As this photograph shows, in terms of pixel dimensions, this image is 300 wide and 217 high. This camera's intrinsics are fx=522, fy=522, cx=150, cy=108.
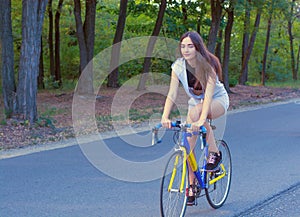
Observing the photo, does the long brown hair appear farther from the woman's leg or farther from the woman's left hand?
the woman's left hand

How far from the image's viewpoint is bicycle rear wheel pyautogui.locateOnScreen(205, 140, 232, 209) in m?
5.85

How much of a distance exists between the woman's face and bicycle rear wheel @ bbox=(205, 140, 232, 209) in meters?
1.35

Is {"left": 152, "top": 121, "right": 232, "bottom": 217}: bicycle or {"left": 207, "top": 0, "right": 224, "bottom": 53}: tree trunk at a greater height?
{"left": 207, "top": 0, "right": 224, "bottom": 53}: tree trunk

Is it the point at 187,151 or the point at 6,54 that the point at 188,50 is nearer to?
the point at 187,151

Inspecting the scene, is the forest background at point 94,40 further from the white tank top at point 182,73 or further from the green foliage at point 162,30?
the white tank top at point 182,73

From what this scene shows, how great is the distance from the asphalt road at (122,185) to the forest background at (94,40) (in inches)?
129

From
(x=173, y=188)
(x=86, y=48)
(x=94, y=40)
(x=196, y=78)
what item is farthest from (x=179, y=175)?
(x=94, y=40)

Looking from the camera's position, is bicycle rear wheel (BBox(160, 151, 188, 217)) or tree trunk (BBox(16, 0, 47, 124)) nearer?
bicycle rear wheel (BBox(160, 151, 188, 217))

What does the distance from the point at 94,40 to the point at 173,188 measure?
77.8 feet

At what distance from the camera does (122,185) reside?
23.7ft

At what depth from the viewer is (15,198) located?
647cm

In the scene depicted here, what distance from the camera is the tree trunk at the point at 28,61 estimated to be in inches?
517

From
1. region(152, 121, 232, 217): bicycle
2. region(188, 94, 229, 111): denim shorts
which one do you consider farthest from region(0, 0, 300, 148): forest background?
region(188, 94, 229, 111): denim shorts

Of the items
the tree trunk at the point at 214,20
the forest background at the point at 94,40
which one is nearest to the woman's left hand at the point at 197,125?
the forest background at the point at 94,40
